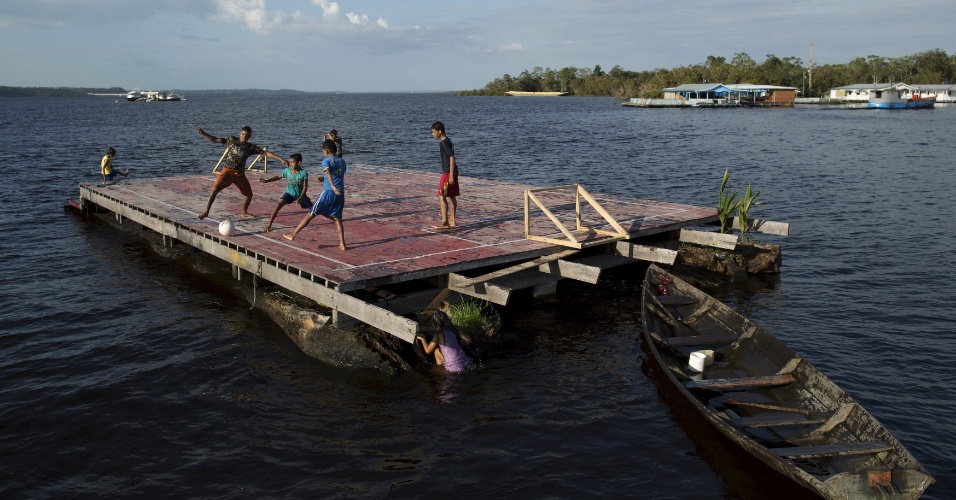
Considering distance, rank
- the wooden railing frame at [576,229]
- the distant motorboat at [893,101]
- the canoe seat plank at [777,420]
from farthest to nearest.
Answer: the distant motorboat at [893,101]
the wooden railing frame at [576,229]
the canoe seat plank at [777,420]

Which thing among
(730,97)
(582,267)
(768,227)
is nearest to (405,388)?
(582,267)

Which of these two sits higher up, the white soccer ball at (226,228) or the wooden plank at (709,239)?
the white soccer ball at (226,228)

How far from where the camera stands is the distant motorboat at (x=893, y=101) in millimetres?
96812

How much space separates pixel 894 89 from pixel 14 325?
4376 inches

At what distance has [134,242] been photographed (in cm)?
1991

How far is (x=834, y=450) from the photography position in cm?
782

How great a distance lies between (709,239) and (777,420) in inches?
274

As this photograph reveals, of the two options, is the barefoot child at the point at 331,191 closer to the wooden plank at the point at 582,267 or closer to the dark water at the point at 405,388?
the dark water at the point at 405,388

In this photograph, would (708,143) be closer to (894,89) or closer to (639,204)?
(639,204)

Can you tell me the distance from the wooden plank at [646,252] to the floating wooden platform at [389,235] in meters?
0.04

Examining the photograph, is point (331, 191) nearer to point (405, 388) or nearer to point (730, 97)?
point (405, 388)

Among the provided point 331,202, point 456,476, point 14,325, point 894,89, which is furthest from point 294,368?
point 894,89

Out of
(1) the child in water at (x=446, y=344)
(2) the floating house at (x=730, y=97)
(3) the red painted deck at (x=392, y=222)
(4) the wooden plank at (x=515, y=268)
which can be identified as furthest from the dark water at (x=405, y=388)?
(2) the floating house at (x=730, y=97)

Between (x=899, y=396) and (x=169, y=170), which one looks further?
(x=169, y=170)
